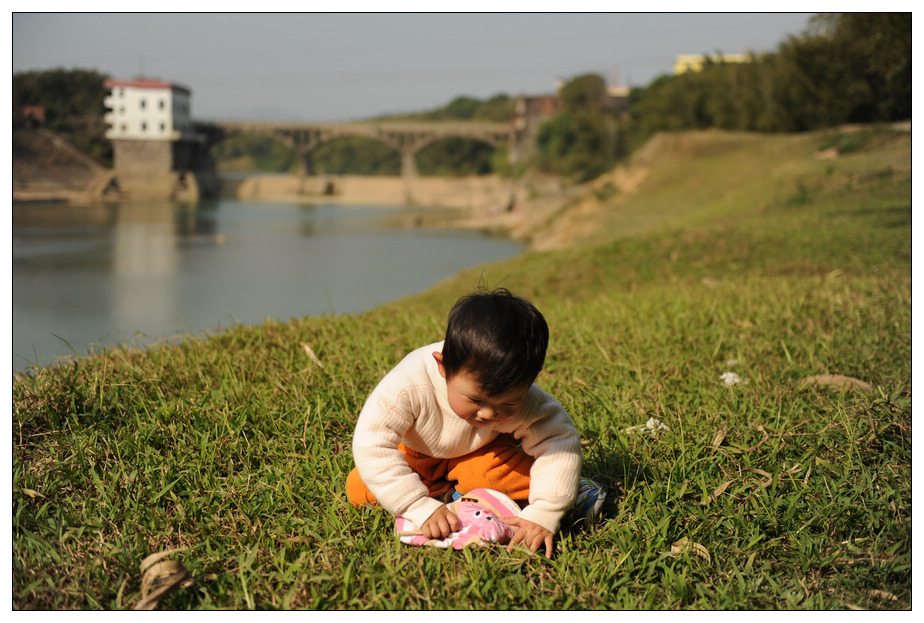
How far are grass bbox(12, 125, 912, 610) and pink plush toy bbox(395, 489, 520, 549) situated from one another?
33 millimetres

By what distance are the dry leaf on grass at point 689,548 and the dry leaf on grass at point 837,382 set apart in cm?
124

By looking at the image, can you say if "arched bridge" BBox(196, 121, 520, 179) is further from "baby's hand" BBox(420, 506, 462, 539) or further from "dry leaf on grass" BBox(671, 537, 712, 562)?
"baby's hand" BBox(420, 506, 462, 539)

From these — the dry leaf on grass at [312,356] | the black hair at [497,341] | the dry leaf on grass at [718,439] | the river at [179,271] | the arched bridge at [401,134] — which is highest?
the arched bridge at [401,134]

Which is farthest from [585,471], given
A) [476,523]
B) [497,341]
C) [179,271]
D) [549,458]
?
[179,271]

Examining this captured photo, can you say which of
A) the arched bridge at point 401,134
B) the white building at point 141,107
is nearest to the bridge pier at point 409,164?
the arched bridge at point 401,134

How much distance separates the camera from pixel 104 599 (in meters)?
1.47

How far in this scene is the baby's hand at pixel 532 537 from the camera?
64.4 inches

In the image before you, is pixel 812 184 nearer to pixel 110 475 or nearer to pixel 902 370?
pixel 902 370

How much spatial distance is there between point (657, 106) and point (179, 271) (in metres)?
26.9

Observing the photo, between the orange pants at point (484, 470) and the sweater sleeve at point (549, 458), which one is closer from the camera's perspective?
the sweater sleeve at point (549, 458)

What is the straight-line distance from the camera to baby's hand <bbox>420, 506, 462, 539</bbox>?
1.62 m

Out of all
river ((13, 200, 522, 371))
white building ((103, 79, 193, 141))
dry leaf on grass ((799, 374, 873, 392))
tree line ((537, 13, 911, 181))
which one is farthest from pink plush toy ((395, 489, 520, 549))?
white building ((103, 79, 193, 141))

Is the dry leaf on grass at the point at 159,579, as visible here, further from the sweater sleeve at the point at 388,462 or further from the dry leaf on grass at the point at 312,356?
the dry leaf on grass at the point at 312,356

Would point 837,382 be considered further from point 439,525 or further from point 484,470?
point 439,525
